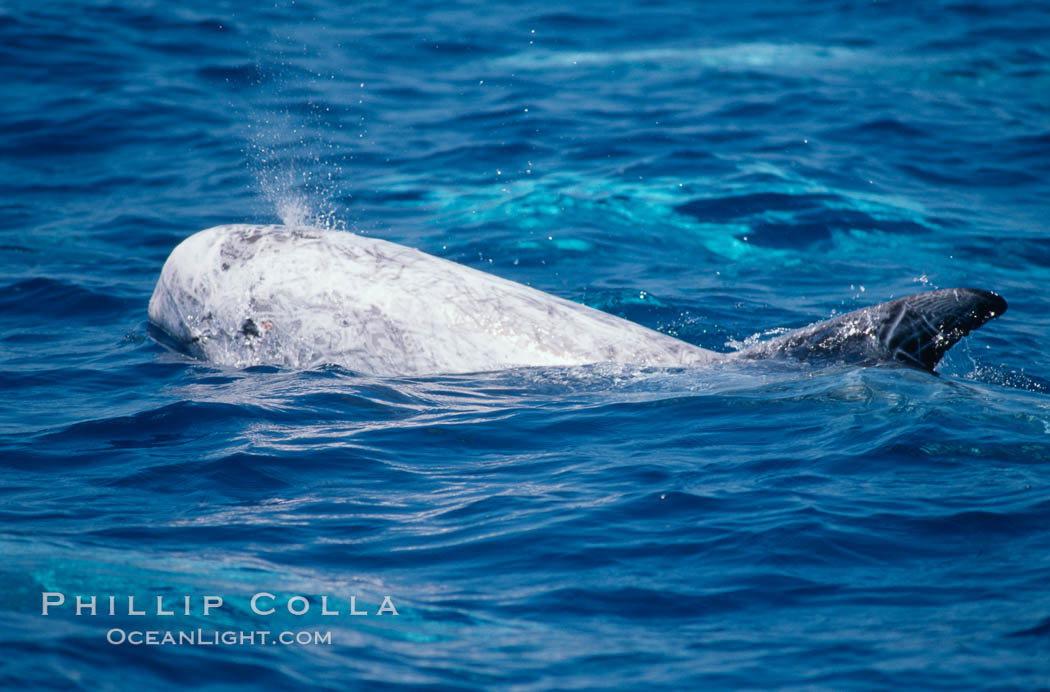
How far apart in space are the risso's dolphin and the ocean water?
260 millimetres

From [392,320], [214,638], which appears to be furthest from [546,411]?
[214,638]

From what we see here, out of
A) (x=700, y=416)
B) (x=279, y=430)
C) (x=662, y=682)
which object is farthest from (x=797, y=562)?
(x=279, y=430)

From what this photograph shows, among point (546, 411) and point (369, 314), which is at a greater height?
point (369, 314)

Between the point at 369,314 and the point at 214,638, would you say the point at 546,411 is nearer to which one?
the point at 369,314

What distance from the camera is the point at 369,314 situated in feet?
25.8

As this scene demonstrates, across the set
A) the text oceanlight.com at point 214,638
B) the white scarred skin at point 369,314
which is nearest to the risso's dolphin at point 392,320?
the white scarred skin at point 369,314

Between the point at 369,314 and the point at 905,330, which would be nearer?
the point at 905,330

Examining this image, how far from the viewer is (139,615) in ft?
14.9

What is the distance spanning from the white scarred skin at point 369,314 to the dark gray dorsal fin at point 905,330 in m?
0.78

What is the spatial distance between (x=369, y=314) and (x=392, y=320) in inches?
7.1

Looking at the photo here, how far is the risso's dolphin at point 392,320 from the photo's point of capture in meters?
7.70

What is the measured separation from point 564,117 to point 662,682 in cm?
1246

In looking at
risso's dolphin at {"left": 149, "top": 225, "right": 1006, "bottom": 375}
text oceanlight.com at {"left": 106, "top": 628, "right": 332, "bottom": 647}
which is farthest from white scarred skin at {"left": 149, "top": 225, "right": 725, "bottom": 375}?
text oceanlight.com at {"left": 106, "top": 628, "right": 332, "bottom": 647}

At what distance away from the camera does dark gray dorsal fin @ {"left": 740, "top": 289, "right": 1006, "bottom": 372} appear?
701 centimetres
